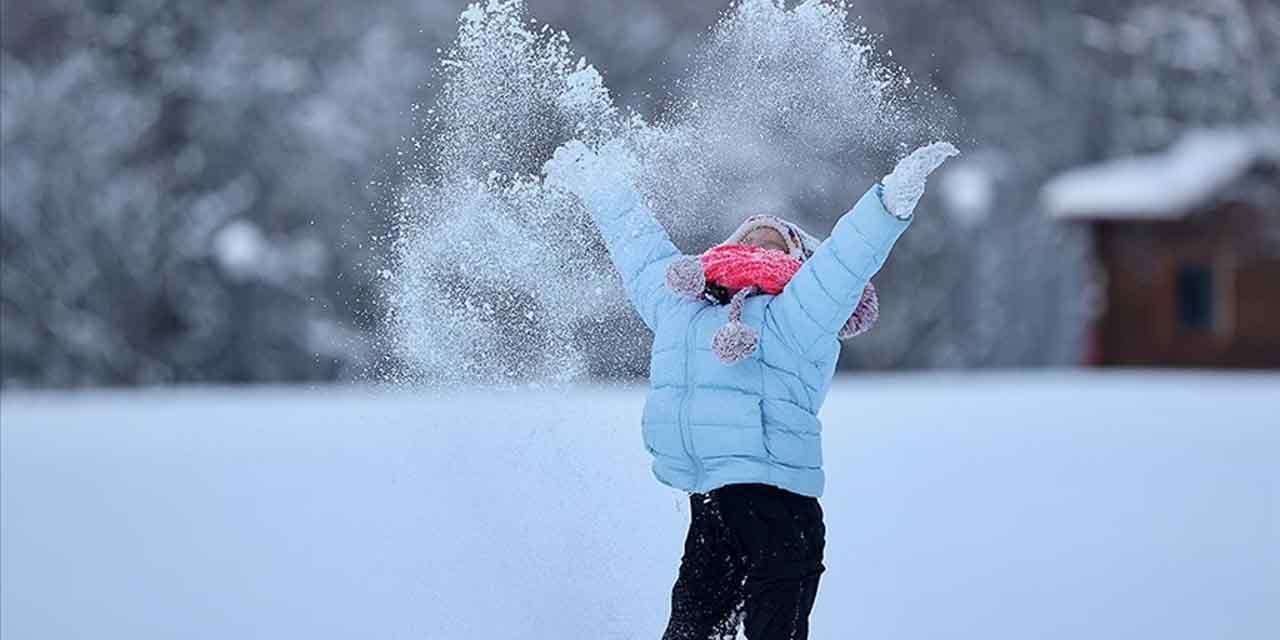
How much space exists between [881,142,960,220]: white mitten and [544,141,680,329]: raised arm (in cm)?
61

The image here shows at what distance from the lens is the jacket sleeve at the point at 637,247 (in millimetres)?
4605

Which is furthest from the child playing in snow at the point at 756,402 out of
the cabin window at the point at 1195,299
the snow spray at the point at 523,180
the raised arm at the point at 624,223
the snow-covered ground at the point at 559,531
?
the cabin window at the point at 1195,299

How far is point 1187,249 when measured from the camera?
30375 millimetres

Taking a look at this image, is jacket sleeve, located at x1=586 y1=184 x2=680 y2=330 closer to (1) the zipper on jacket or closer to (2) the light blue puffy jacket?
(2) the light blue puffy jacket

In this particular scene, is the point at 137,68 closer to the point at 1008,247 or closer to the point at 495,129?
the point at 1008,247

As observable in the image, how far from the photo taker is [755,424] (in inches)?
168

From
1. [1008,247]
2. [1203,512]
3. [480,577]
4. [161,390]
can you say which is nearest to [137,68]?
[161,390]

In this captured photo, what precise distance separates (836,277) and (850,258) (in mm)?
53

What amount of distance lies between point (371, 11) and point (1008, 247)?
10.1 metres

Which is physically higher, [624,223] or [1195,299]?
[1195,299]

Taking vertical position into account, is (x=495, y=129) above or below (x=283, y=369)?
below

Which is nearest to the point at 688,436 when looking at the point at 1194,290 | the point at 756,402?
the point at 756,402

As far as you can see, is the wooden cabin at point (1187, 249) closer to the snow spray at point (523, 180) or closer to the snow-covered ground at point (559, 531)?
the snow-covered ground at point (559, 531)

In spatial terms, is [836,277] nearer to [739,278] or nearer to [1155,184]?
[739,278]
